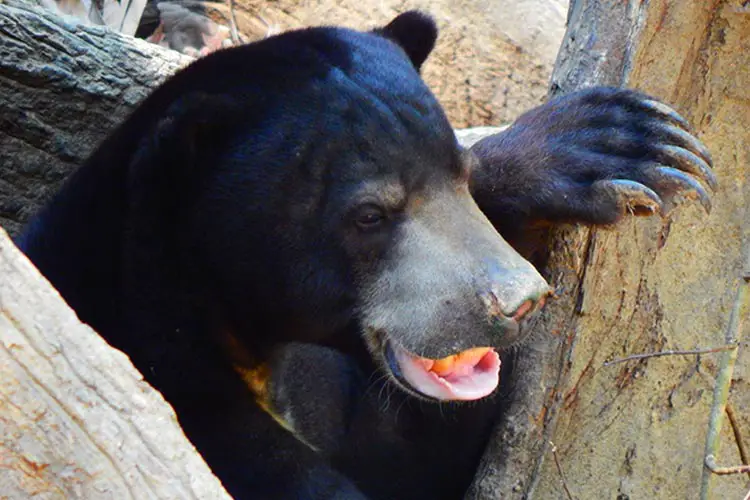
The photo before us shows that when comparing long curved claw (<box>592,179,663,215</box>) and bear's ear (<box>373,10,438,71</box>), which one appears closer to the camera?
long curved claw (<box>592,179,663,215</box>)

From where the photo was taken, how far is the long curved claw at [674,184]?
10.5 ft

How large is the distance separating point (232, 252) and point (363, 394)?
0.85 m

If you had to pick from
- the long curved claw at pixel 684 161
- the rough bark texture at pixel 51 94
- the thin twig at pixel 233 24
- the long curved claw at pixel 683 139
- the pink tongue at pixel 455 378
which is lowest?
the thin twig at pixel 233 24

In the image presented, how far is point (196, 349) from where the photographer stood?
3.29 metres

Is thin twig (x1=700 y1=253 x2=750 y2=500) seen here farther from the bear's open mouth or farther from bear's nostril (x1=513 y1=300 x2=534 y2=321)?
the bear's open mouth

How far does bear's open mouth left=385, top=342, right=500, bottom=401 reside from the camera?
3096 millimetres

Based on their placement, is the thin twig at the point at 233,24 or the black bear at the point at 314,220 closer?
the black bear at the point at 314,220

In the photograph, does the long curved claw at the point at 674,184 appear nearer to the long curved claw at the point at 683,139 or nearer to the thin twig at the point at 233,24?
the long curved claw at the point at 683,139

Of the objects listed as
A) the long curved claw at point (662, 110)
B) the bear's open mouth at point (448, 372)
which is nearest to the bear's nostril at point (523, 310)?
the bear's open mouth at point (448, 372)

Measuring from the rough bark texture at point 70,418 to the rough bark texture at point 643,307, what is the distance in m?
1.53

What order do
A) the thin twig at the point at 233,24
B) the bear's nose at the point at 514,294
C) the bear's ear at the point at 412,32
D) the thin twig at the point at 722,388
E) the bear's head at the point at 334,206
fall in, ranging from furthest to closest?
1. the thin twig at the point at 233,24
2. the bear's ear at the point at 412,32
3. the bear's head at the point at 334,206
4. the bear's nose at the point at 514,294
5. the thin twig at the point at 722,388

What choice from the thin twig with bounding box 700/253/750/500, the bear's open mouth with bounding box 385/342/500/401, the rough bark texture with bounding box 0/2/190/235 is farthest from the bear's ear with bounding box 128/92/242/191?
the rough bark texture with bounding box 0/2/190/235

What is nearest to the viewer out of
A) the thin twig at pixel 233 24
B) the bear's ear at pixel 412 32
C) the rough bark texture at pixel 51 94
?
the bear's ear at pixel 412 32

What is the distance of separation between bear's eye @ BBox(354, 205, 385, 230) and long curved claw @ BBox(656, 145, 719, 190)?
0.82 metres
